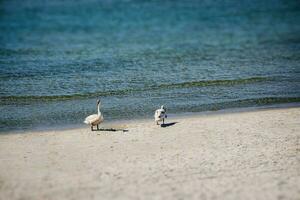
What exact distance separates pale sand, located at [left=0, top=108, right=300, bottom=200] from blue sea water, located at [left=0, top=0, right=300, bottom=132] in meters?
2.67

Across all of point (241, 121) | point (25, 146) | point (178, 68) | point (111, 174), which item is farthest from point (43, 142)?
point (178, 68)

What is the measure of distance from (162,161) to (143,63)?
15.8 metres

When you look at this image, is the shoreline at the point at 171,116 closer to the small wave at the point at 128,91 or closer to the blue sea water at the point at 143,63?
the blue sea water at the point at 143,63

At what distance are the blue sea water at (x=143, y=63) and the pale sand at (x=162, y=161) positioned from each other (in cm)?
267

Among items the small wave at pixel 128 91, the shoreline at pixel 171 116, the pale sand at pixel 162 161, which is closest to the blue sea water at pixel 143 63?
the small wave at pixel 128 91

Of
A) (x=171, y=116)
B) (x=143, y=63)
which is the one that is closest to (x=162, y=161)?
(x=171, y=116)

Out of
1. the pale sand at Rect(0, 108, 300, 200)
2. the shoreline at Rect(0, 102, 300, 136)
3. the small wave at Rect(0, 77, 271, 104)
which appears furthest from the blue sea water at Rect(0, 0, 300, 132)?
the pale sand at Rect(0, 108, 300, 200)

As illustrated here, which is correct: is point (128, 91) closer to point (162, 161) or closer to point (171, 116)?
point (171, 116)

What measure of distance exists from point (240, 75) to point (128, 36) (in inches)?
667

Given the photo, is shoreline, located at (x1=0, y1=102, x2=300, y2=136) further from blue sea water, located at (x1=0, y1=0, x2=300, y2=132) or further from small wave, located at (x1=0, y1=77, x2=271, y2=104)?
small wave, located at (x1=0, y1=77, x2=271, y2=104)

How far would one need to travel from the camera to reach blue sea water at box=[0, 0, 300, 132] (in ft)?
69.3

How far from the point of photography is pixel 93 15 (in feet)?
184

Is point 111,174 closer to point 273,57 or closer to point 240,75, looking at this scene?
point 240,75

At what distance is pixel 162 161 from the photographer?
46.0 ft
